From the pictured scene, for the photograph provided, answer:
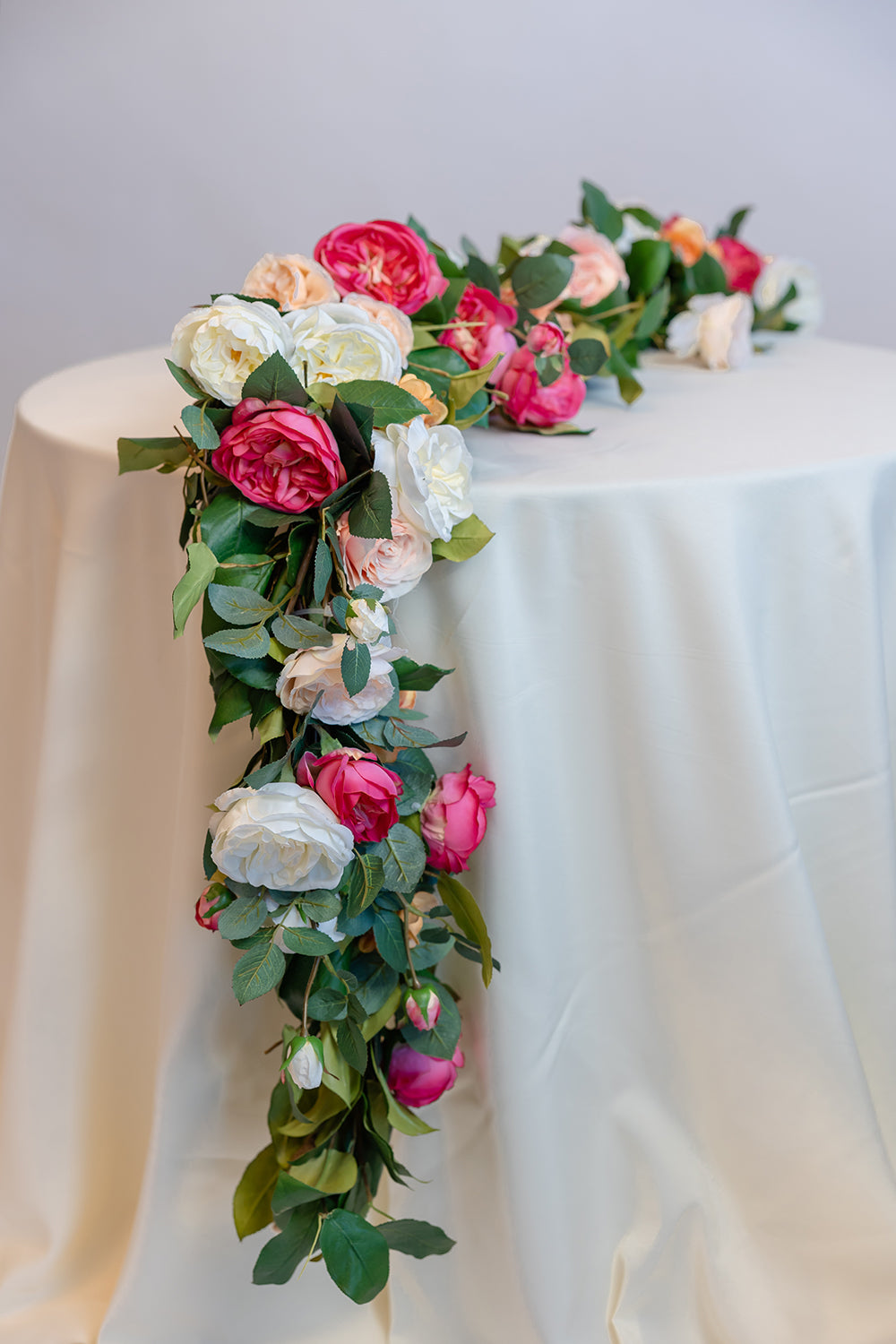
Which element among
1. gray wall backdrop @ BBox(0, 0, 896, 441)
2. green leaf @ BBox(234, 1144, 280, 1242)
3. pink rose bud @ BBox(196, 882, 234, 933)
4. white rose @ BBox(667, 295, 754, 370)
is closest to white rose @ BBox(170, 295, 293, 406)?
pink rose bud @ BBox(196, 882, 234, 933)

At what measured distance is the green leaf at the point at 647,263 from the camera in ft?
4.85

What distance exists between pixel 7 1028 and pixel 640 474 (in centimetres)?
77

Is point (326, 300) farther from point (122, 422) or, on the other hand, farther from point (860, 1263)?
point (860, 1263)

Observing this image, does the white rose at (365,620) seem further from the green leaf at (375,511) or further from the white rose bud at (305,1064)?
the white rose bud at (305,1064)

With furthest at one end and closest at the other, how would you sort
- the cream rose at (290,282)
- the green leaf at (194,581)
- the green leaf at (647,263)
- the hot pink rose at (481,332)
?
the green leaf at (647,263)
the hot pink rose at (481,332)
the cream rose at (290,282)
the green leaf at (194,581)

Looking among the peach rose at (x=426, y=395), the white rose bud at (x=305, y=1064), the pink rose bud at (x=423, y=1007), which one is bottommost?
the pink rose bud at (x=423, y=1007)

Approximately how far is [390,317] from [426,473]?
0.69 ft

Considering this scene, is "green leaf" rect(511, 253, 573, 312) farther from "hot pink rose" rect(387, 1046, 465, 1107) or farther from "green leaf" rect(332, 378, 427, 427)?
"hot pink rose" rect(387, 1046, 465, 1107)

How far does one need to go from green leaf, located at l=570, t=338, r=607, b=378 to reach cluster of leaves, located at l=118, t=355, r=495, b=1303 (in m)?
0.18

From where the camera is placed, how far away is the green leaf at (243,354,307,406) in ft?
2.53

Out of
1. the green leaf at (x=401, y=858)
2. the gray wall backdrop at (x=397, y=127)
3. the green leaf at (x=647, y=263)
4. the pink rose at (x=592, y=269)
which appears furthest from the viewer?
the gray wall backdrop at (x=397, y=127)

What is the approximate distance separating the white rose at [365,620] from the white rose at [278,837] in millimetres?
114

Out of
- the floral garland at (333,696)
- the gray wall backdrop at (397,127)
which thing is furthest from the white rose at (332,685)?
the gray wall backdrop at (397,127)

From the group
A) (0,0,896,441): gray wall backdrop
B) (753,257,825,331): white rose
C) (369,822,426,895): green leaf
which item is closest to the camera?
(369,822,426,895): green leaf
